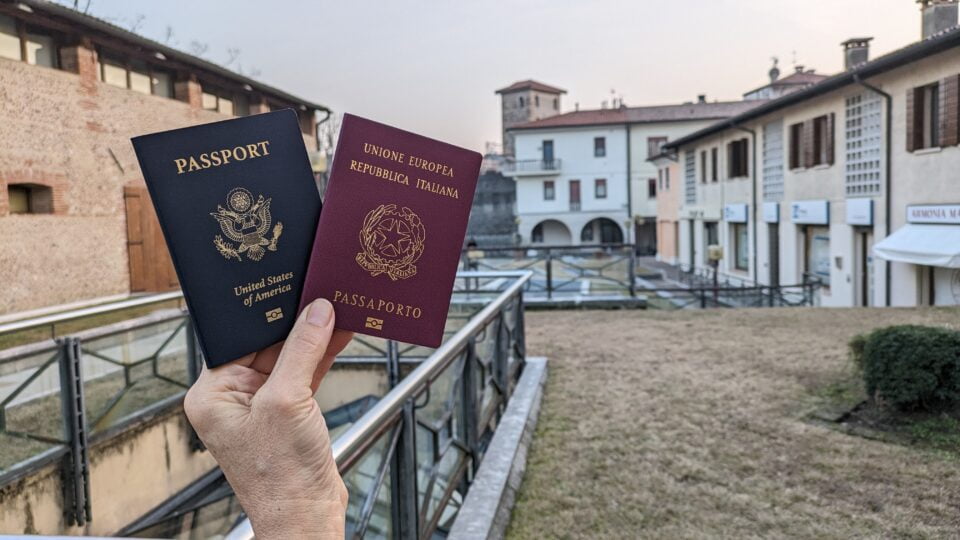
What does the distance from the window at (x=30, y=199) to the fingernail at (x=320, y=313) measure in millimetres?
853

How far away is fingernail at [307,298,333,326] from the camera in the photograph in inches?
33.8

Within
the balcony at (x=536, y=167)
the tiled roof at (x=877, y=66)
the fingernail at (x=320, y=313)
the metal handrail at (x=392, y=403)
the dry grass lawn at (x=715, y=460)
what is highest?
the balcony at (x=536, y=167)

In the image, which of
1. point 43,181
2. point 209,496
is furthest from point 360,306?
point 209,496

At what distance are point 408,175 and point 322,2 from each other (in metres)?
1.83

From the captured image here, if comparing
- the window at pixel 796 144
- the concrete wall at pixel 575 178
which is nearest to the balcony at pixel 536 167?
the concrete wall at pixel 575 178

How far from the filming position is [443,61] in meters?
2.68

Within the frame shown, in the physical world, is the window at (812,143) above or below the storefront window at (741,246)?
above

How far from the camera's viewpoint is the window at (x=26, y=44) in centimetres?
128

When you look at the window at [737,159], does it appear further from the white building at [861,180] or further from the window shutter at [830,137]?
the window shutter at [830,137]

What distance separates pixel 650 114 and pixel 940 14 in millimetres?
24898

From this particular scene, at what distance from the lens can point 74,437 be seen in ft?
11.1

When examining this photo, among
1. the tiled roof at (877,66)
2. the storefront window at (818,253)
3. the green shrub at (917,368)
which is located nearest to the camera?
the green shrub at (917,368)

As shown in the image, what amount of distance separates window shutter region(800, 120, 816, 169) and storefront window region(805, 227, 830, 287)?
1351 mm

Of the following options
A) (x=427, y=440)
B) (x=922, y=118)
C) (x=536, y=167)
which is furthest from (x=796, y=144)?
(x=536, y=167)
